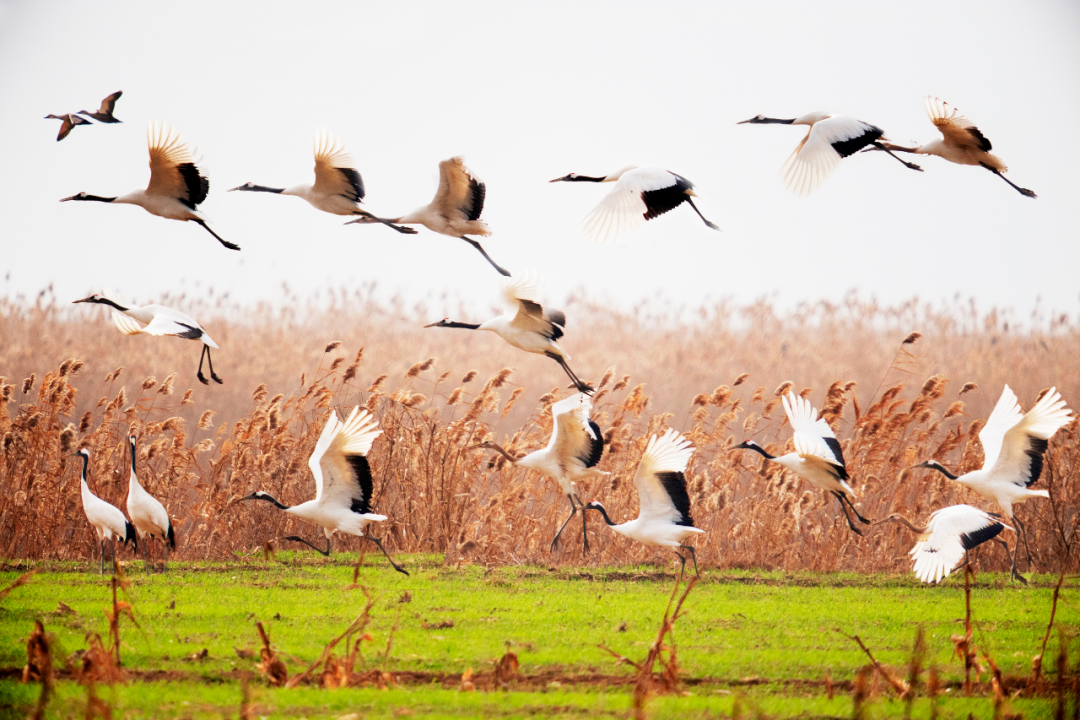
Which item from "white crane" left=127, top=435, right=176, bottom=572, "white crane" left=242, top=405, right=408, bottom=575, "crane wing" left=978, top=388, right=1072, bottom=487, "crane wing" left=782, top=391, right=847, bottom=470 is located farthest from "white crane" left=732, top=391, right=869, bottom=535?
"white crane" left=127, top=435, right=176, bottom=572

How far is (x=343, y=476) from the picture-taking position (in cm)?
835

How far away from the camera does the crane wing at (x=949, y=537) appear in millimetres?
8062

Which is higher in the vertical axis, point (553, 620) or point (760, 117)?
point (760, 117)

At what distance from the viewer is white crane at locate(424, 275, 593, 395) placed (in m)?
7.71

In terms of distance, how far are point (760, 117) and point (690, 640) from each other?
187 inches

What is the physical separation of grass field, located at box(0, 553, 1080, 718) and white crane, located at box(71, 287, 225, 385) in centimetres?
198

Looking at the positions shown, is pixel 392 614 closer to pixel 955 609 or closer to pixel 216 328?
pixel 955 609

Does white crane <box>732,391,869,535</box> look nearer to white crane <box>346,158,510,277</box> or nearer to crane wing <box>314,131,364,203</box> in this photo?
white crane <box>346,158,510,277</box>

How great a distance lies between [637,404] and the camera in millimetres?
10844

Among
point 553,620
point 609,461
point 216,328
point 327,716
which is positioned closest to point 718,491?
point 609,461

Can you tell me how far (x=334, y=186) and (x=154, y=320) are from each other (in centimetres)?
165

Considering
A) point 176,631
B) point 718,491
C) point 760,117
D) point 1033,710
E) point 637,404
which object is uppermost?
point 760,117

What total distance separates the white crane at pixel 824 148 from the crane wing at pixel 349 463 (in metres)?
3.75

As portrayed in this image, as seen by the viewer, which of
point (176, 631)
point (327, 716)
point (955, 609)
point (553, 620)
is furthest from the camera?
point (955, 609)
